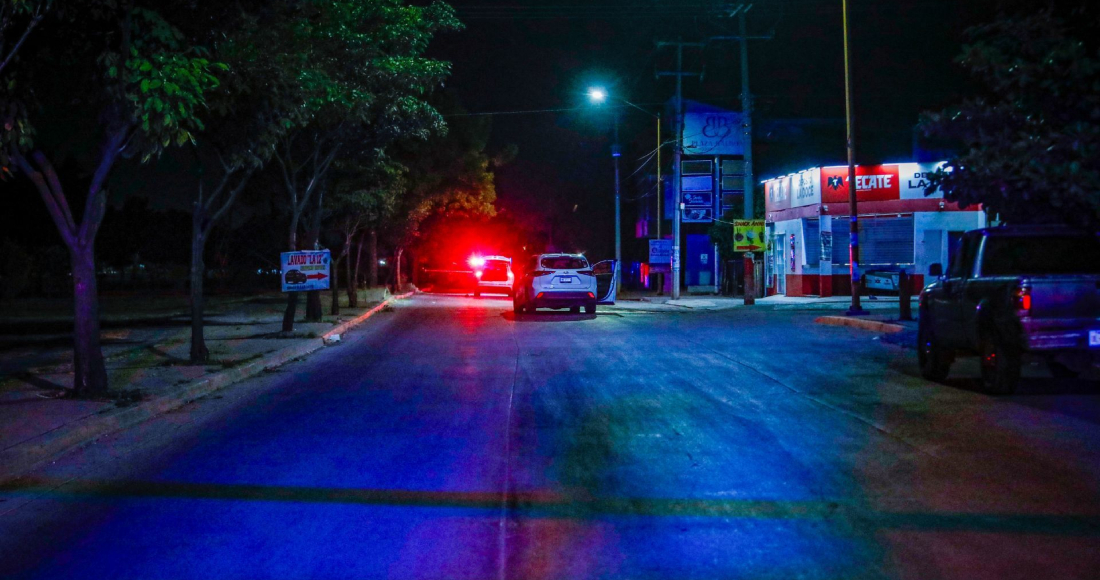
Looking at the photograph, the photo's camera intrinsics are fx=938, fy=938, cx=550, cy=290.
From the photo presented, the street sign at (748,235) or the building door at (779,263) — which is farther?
the building door at (779,263)

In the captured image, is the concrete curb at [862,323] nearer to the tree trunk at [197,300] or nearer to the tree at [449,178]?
the tree trunk at [197,300]

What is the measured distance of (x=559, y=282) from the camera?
27672 millimetres

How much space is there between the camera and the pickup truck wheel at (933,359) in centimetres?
1270

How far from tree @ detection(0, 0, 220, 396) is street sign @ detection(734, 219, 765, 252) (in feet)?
88.4

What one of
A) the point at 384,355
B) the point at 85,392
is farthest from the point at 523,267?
the point at 85,392

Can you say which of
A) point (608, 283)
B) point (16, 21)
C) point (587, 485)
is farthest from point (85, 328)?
point (608, 283)

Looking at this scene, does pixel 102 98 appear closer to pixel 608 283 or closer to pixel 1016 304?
pixel 1016 304

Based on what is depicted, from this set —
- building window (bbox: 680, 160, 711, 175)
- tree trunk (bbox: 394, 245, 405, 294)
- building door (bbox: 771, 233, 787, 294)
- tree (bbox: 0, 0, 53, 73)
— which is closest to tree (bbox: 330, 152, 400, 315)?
tree (bbox: 0, 0, 53, 73)

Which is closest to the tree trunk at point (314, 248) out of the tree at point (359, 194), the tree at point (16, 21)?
Result: the tree at point (359, 194)

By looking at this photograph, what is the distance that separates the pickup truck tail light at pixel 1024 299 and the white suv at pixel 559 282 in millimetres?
17650

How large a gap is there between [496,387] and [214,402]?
12.0 ft

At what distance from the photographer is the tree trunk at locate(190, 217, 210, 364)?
15422mm

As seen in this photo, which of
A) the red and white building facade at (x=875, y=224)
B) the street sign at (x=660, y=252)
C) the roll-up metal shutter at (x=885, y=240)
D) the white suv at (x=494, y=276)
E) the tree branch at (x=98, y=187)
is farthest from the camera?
the white suv at (x=494, y=276)

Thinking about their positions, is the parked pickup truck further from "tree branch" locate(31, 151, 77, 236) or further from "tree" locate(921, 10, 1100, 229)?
"tree branch" locate(31, 151, 77, 236)
